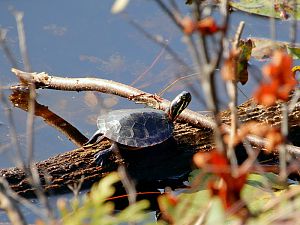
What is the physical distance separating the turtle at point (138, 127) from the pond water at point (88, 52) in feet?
0.85

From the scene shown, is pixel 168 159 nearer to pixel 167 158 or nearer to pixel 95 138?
pixel 167 158

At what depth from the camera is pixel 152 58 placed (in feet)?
11.4

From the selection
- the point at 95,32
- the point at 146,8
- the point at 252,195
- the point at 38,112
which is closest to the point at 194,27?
the point at 252,195

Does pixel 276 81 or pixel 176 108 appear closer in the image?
pixel 276 81

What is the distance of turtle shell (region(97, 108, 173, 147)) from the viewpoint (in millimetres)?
2613

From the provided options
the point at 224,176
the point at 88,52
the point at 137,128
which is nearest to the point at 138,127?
the point at 137,128

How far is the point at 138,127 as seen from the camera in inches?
105

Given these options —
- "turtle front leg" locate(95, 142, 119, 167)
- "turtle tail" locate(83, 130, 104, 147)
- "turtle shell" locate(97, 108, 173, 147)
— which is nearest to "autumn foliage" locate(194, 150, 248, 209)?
"turtle front leg" locate(95, 142, 119, 167)

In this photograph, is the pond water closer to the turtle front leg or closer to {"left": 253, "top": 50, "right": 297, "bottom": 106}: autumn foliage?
the turtle front leg

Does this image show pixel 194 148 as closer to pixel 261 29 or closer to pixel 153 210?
pixel 153 210

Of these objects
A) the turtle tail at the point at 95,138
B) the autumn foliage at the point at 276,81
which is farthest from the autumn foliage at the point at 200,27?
the turtle tail at the point at 95,138

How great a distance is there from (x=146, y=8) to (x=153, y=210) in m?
1.76

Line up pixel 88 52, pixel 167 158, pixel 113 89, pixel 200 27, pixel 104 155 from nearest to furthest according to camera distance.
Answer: pixel 200 27 < pixel 104 155 < pixel 167 158 < pixel 113 89 < pixel 88 52

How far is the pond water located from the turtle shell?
0.28 metres
